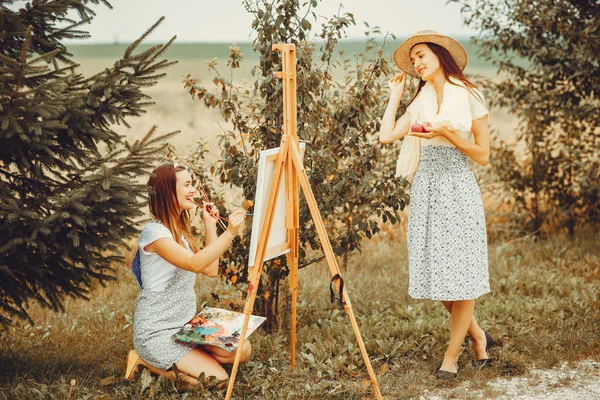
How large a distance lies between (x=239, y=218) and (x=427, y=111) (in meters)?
1.15

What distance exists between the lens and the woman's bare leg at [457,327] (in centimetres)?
344

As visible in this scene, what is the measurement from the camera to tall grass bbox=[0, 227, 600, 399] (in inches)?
130

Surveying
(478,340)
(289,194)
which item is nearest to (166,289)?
(289,194)

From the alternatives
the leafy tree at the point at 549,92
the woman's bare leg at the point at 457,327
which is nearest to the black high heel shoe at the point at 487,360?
the woman's bare leg at the point at 457,327

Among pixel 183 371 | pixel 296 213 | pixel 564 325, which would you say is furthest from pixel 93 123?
pixel 564 325

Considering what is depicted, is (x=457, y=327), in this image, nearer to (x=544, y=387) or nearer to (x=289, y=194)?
(x=544, y=387)

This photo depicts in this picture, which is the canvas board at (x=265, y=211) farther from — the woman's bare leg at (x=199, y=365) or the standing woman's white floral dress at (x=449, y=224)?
the standing woman's white floral dress at (x=449, y=224)

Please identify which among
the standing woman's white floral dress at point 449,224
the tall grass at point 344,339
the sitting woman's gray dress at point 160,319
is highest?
the standing woman's white floral dress at point 449,224

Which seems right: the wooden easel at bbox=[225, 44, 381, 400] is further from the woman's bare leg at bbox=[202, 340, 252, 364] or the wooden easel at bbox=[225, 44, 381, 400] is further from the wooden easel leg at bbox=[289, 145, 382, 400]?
the woman's bare leg at bbox=[202, 340, 252, 364]

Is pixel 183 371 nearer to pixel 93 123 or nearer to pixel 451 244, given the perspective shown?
pixel 93 123

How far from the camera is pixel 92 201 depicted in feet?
9.92

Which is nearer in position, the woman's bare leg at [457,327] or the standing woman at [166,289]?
the standing woman at [166,289]

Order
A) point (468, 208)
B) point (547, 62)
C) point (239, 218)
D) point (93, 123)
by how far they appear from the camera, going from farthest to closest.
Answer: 1. point (547, 62)
2. point (468, 208)
3. point (93, 123)
4. point (239, 218)

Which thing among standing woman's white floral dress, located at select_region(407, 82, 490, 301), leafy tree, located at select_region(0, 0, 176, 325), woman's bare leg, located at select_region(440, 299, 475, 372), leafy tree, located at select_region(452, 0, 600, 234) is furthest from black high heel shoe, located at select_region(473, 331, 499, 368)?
leafy tree, located at select_region(452, 0, 600, 234)
